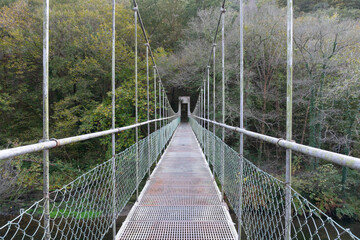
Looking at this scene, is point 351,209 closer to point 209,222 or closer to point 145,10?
point 209,222

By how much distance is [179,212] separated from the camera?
175cm

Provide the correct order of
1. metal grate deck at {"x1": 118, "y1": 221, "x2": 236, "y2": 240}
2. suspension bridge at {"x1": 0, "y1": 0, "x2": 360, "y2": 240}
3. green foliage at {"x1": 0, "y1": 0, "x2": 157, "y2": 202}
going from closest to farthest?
1. suspension bridge at {"x1": 0, "y1": 0, "x2": 360, "y2": 240}
2. metal grate deck at {"x1": 118, "y1": 221, "x2": 236, "y2": 240}
3. green foliage at {"x1": 0, "y1": 0, "x2": 157, "y2": 202}

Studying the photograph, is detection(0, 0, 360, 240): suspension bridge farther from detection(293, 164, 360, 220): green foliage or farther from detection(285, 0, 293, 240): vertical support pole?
detection(293, 164, 360, 220): green foliage

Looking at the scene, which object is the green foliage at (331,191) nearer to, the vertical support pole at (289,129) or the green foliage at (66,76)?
the green foliage at (66,76)

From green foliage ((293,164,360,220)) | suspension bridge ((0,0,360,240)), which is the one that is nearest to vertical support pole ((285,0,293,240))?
suspension bridge ((0,0,360,240))

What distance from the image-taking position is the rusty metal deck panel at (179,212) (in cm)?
144

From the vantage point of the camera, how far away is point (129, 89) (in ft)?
25.5

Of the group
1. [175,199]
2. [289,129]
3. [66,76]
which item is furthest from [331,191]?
[66,76]

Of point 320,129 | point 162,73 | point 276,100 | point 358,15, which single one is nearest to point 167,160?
point 320,129

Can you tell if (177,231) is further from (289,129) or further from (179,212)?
(289,129)

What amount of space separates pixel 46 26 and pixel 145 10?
14.8 m

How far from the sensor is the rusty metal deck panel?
1.44 m

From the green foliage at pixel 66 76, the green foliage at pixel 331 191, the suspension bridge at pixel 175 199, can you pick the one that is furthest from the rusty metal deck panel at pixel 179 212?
the green foliage at pixel 66 76

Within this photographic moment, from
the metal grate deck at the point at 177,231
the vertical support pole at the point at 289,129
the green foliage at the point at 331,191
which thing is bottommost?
the green foliage at the point at 331,191
